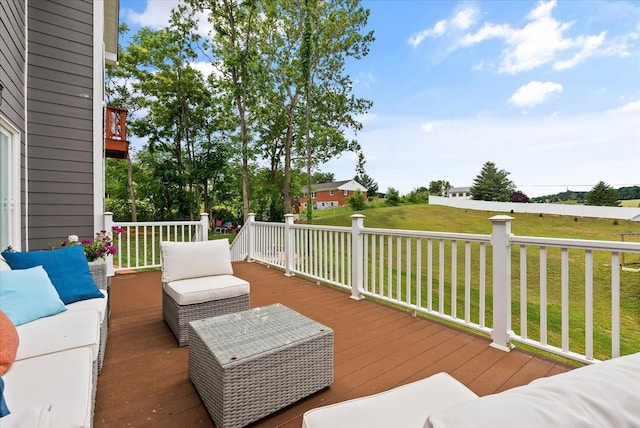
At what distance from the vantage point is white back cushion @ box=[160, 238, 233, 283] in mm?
3123

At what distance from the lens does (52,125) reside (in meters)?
4.05

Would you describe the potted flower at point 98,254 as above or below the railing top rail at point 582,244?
below

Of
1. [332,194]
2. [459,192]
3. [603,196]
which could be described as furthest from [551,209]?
[459,192]

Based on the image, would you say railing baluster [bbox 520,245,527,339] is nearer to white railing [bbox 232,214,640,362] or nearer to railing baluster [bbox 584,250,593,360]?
white railing [bbox 232,214,640,362]

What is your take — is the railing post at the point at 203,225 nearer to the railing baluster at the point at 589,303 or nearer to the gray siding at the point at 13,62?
the gray siding at the point at 13,62

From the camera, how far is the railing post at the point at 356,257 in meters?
3.92

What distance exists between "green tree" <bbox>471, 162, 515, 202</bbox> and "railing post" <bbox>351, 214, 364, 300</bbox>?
34.4 metres

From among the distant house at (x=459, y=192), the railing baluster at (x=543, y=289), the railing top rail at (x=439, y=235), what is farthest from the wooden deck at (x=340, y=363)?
the distant house at (x=459, y=192)

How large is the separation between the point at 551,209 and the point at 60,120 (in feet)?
92.9

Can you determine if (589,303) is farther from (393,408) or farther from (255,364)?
(255,364)

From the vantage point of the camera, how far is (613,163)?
1366 centimetres

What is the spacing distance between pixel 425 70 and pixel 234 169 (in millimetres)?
9840

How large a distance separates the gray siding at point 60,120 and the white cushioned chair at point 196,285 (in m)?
2.18

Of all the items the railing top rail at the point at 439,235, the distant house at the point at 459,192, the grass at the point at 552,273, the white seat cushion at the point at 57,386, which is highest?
the distant house at the point at 459,192
